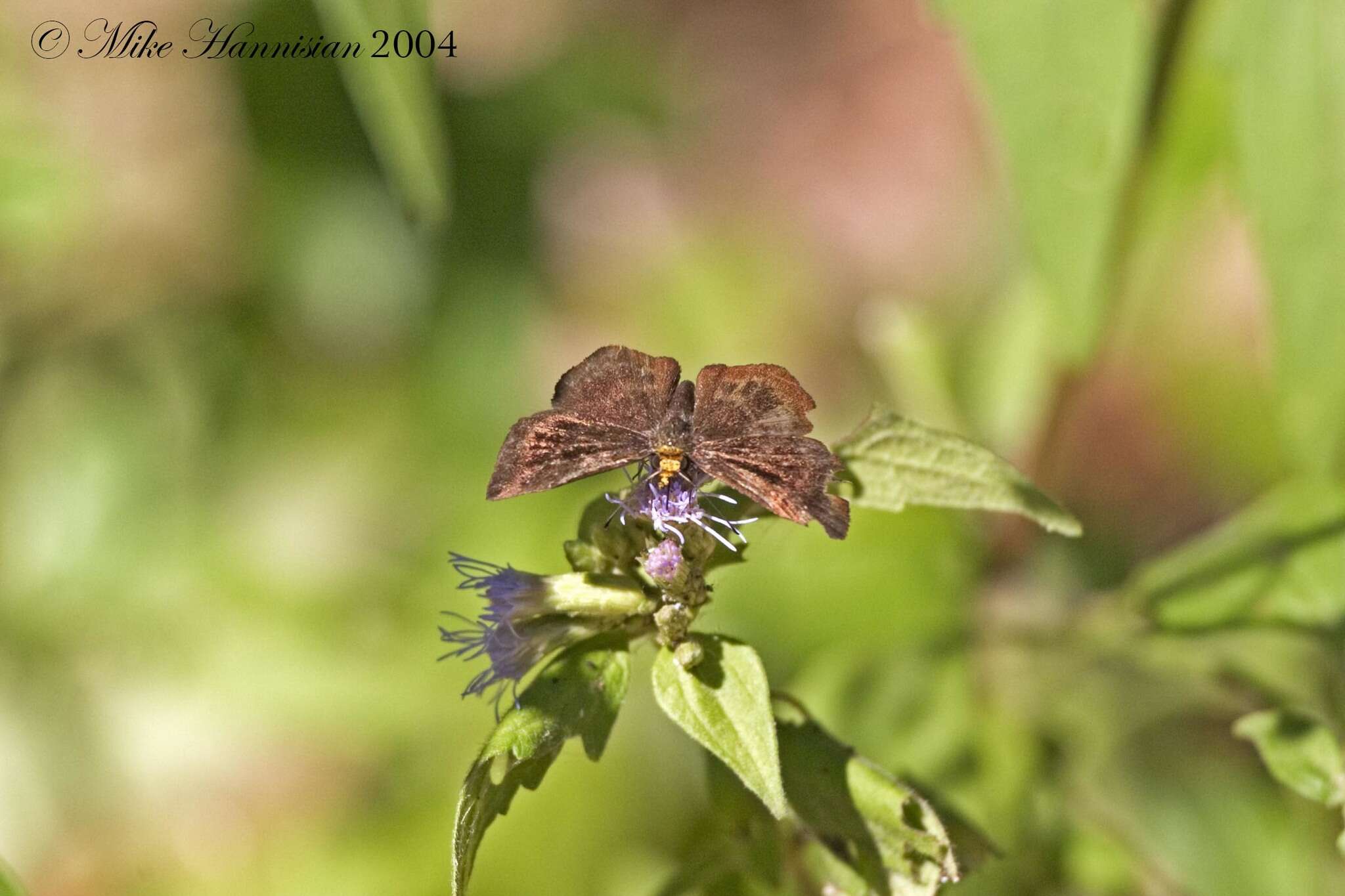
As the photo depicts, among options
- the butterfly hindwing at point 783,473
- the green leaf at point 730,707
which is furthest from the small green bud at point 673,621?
the butterfly hindwing at point 783,473

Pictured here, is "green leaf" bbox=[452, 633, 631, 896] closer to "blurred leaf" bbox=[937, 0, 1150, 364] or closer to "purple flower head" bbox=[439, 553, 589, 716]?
"purple flower head" bbox=[439, 553, 589, 716]

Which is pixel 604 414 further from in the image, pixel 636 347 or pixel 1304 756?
pixel 636 347

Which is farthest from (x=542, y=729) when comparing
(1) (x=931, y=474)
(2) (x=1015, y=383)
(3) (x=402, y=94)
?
(2) (x=1015, y=383)

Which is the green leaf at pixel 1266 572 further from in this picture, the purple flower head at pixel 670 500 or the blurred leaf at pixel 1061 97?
the purple flower head at pixel 670 500

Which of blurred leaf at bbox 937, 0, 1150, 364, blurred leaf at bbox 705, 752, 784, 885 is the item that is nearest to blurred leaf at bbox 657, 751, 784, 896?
blurred leaf at bbox 705, 752, 784, 885

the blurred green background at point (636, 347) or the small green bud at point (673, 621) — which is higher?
the blurred green background at point (636, 347)

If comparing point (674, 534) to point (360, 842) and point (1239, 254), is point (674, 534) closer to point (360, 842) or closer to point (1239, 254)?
point (360, 842)
